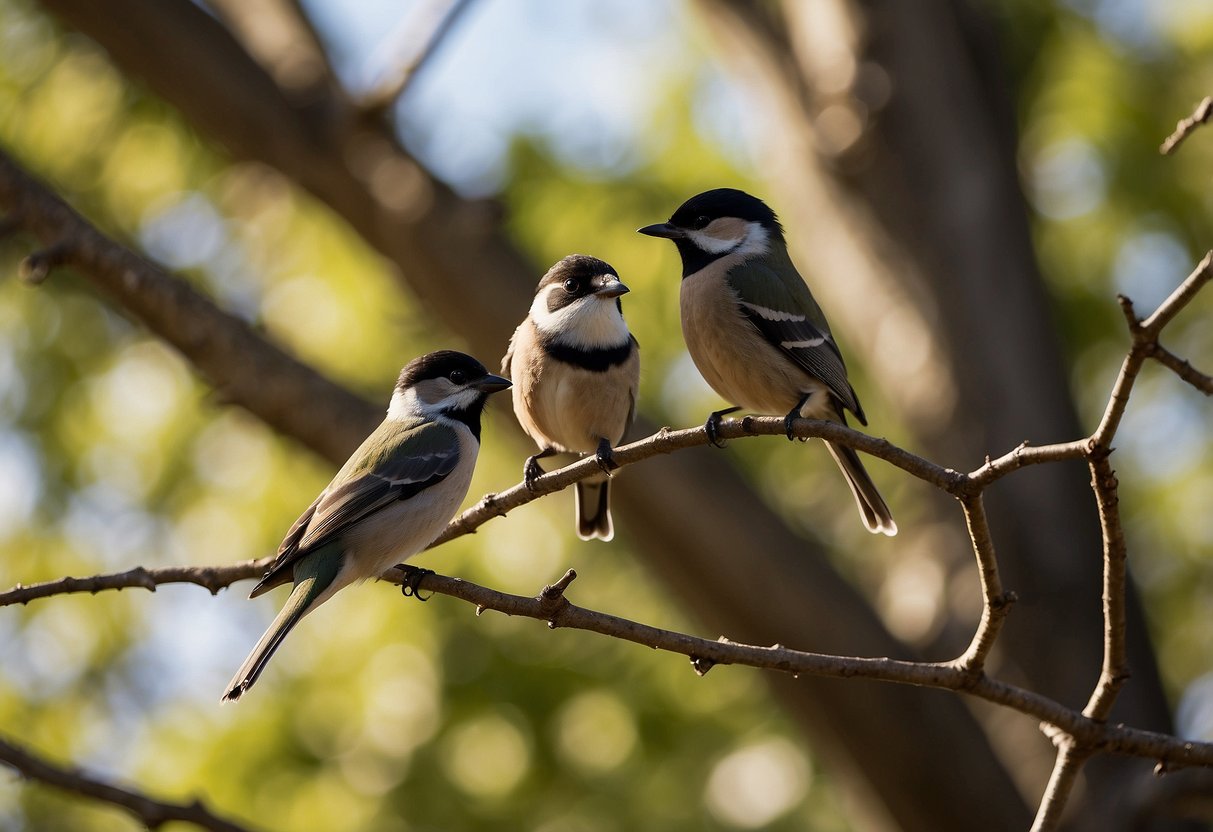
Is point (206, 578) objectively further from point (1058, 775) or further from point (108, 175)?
point (108, 175)

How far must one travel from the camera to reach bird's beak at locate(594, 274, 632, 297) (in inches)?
222

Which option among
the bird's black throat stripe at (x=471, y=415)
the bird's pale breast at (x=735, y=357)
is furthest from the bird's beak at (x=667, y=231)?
the bird's black throat stripe at (x=471, y=415)

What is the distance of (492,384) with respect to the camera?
5.64 meters

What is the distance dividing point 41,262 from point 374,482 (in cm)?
206

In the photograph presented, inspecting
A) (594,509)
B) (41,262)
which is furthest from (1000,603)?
(41,262)

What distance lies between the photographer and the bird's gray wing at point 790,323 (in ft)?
18.5

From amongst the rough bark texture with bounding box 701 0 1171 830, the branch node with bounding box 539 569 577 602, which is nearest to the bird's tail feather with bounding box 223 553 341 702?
the branch node with bounding box 539 569 577 602

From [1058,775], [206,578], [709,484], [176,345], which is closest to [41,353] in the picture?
[176,345]

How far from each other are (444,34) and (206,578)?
15.8ft

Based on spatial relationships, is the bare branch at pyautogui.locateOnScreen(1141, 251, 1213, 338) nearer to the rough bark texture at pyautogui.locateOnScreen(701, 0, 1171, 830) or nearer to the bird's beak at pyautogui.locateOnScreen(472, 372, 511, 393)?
the bird's beak at pyautogui.locateOnScreen(472, 372, 511, 393)

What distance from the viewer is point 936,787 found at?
25.2ft

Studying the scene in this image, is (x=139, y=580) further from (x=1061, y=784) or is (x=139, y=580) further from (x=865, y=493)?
(x=865, y=493)

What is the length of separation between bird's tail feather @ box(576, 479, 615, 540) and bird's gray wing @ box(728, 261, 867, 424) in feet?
4.20

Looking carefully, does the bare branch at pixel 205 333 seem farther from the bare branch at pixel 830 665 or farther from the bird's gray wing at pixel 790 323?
the bare branch at pixel 830 665
